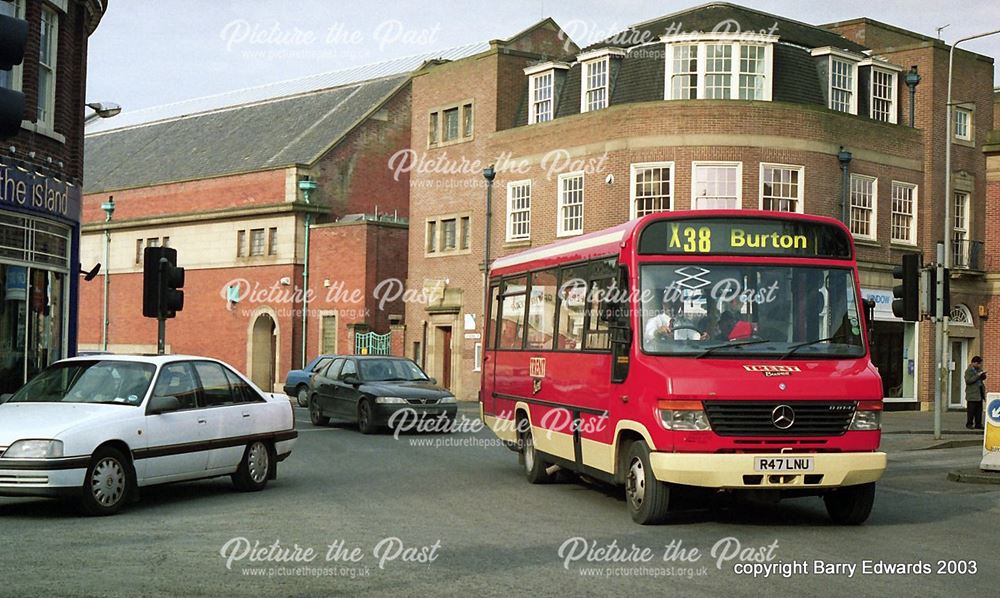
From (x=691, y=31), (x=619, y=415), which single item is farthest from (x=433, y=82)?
(x=619, y=415)

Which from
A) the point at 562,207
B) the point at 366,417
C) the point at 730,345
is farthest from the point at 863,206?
the point at 730,345

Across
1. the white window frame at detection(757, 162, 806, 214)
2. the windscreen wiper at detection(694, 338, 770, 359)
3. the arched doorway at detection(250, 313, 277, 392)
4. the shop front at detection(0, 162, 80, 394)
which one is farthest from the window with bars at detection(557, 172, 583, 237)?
the windscreen wiper at detection(694, 338, 770, 359)

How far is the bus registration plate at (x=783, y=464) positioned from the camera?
11031 millimetres

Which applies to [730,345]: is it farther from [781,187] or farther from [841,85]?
[841,85]

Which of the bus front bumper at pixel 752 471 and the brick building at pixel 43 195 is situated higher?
the brick building at pixel 43 195

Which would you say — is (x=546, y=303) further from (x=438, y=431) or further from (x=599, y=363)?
(x=438, y=431)

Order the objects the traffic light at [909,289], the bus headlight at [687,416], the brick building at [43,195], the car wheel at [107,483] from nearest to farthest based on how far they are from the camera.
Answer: the bus headlight at [687,416], the car wheel at [107,483], the traffic light at [909,289], the brick building at [43,195]

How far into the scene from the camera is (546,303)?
15.0 meters

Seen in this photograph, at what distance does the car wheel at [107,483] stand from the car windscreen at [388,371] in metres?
12.4

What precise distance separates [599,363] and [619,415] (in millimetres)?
872

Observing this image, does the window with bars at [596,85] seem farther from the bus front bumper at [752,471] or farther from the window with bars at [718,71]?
the bus front bumper at [752,471]

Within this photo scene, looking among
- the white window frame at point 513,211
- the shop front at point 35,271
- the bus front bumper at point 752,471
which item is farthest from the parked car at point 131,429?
the white window frame at point 513,211

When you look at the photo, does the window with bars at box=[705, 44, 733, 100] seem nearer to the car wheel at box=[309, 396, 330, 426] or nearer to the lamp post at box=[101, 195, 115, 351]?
the car wheel at box=[309, 396, 330, 426]

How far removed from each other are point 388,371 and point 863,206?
18374mm
